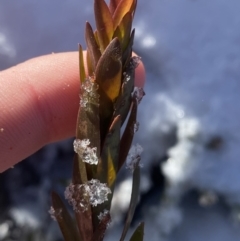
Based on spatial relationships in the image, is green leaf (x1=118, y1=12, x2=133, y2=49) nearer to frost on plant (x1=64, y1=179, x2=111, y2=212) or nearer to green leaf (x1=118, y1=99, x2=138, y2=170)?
green leaf (x1=118, y1=99, x2=138, y2=170)

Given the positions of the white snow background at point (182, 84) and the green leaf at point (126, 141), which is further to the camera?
the white snow background at point (182, 84)

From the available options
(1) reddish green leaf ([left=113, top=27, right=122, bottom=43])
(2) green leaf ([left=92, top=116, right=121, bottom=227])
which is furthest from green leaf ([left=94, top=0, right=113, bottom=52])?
(2) green leaf ([left=92, top=116, right=121, bottom=227])

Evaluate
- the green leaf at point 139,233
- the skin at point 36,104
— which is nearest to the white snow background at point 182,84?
the skin at point 36,104

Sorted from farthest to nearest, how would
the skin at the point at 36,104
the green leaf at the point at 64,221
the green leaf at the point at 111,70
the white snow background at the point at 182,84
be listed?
the white snow background at the point at 182,84
the skin at the point at 36,104
the green leaf at the point at 64,221
the green leaf at the point at 111,70

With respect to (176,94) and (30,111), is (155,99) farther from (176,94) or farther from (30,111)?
(30,111)

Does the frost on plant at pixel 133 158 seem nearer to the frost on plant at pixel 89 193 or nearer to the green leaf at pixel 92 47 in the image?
the frost on plant at pixel 89 193

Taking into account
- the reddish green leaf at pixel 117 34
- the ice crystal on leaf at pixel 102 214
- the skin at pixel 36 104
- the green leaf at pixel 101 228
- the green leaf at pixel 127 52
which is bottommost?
the green leaf at pixel 101 228
